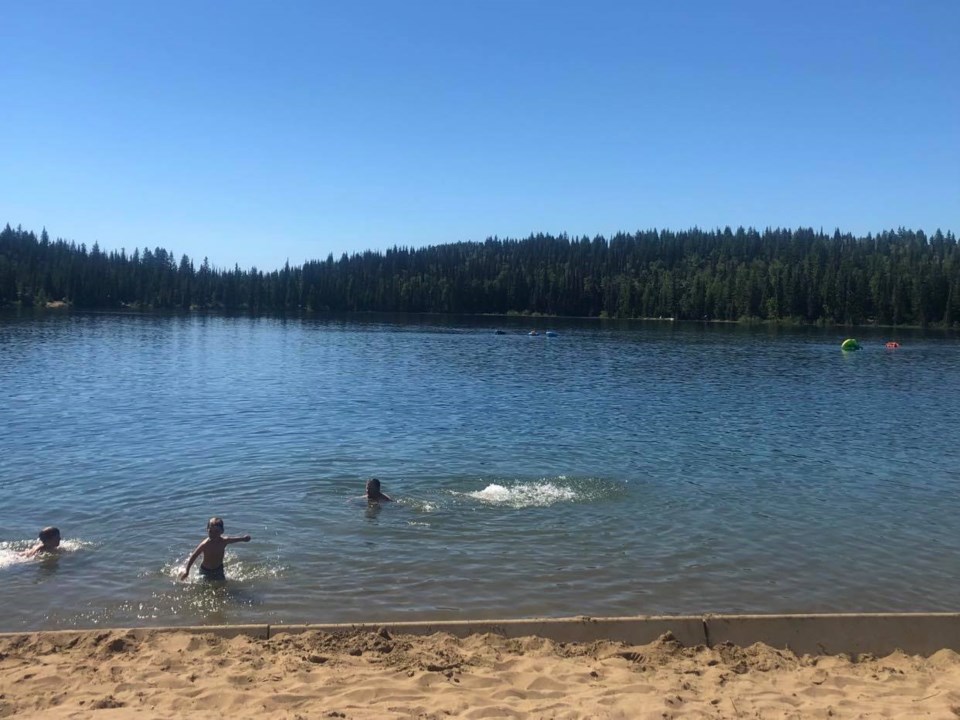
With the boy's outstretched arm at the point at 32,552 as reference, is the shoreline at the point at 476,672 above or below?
above

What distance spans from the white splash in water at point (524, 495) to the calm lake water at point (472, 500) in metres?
0.15

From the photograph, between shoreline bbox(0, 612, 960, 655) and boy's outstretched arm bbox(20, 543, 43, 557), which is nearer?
shoreline bbox(0, 612, 960, 655)

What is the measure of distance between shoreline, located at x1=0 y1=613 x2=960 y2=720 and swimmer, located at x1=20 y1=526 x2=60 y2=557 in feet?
17.7

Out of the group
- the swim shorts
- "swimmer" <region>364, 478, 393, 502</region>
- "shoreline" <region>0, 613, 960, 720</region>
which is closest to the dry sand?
"shoreline" <region>0, 613, 960, 720</region>

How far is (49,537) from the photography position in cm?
1587

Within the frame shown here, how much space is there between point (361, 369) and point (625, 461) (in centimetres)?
3970

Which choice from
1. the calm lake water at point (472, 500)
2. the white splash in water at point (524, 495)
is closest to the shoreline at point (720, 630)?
the calm lake water at point (472, 500)

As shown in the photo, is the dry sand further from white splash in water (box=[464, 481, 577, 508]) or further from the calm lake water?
white splash in water (box=[464, 481, 577, 508])

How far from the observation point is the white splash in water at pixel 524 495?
20.9m

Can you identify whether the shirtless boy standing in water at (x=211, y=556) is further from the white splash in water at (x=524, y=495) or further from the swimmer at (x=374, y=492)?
the white splash in water at (x=524, y=495)

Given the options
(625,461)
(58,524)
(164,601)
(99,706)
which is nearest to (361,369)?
(625,461)

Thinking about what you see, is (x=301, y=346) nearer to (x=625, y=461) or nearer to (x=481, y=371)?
(x=481, y=371)

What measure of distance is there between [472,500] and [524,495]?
163cm

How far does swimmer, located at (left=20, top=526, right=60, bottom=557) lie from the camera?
15.8 m
